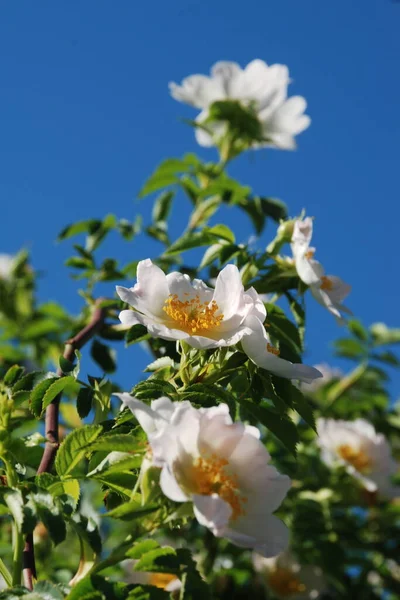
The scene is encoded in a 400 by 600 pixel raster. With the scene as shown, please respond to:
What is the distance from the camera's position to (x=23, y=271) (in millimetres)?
3096

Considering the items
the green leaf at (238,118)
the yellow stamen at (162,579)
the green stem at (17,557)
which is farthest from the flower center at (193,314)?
the green leaf at (238,118)

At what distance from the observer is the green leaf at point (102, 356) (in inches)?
73.2

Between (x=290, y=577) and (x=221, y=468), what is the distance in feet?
5.80

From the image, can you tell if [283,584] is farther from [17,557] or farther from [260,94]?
[17,557]

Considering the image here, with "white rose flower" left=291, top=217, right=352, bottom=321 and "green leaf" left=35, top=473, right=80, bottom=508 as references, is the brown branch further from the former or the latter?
"white rose flower" left=291, top=217, right=352, bottom=321

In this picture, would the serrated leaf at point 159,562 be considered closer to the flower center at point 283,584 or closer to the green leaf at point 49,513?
the green leaf at point 49,513

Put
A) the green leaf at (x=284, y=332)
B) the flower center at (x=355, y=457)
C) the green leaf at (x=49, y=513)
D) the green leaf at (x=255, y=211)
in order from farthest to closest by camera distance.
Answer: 1. the flower center at (x=355, y=457)
2. the green leaf at (x=255, y=211)
3. the green leaf at (x=284, y=332)
4. the green leaf at (x=49, y=513)

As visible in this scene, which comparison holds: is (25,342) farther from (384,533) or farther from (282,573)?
(384,533)

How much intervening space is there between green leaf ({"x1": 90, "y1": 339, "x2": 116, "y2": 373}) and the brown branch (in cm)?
7

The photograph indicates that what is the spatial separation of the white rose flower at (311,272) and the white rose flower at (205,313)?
0.22m

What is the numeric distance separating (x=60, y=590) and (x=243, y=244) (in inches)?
33.3

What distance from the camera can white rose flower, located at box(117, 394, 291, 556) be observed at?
916 mm

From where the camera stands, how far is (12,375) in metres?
1.23

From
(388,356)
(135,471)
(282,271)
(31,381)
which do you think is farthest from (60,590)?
(388,356)
